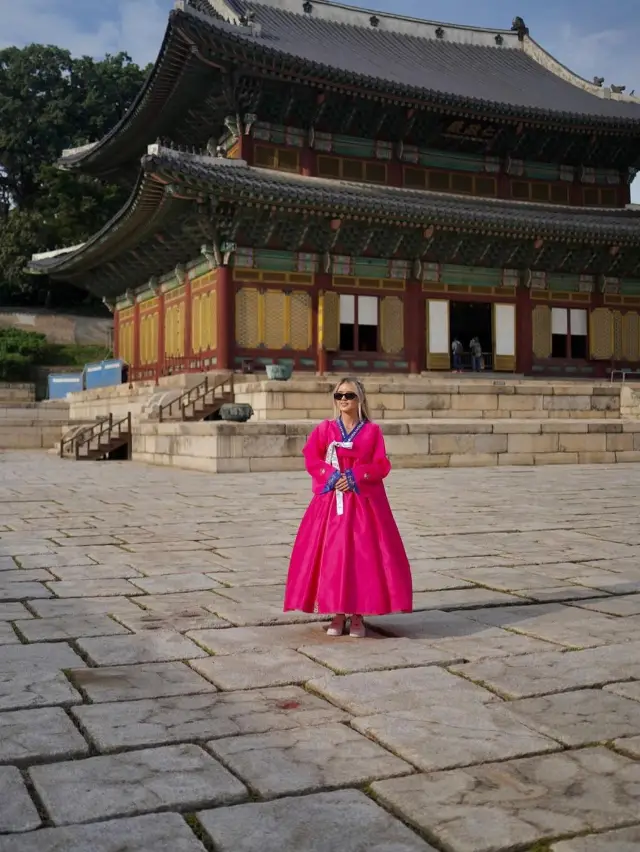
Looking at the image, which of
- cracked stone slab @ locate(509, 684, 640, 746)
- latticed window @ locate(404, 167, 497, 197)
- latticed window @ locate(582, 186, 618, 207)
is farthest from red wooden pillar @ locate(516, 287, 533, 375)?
cracked stone slab @ locate(509, 684, 640, 746)

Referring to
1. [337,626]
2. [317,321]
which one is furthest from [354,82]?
[337,626]

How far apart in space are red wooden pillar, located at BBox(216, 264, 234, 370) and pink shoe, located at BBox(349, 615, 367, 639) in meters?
17.6

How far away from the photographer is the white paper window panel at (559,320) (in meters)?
25.5

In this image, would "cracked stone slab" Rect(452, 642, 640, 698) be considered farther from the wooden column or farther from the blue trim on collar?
the wooden column

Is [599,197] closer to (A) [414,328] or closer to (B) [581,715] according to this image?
(A) [414,328]

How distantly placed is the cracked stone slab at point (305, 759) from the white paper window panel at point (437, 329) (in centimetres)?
2152

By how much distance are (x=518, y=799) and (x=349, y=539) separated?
6.50ft

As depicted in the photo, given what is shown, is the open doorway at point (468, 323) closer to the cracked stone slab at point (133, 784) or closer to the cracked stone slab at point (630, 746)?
the cracked stone slab at point (630, 746)

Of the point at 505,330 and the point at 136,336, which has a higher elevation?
the point at 136,336

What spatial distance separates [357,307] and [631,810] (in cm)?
2137

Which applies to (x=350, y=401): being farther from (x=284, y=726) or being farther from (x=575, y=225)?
(x=575, y=225)

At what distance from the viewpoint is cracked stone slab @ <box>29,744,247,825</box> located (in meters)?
2.48

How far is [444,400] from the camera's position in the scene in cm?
1980

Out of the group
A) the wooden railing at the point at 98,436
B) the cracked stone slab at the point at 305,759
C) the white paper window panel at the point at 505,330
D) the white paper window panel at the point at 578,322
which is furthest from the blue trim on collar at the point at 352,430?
the white paper window panel at the point at 578,322
